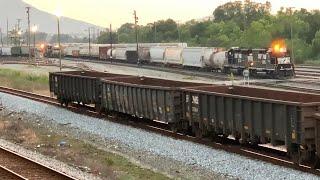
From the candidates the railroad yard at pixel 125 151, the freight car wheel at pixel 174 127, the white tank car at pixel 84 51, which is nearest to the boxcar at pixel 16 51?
the white tank car at pixel 84 51

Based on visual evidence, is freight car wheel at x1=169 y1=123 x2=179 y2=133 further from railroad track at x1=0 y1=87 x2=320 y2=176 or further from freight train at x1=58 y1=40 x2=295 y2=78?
freight train at x1=58 y1=40 x2=295 y2=78

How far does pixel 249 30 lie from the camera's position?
10188 centimetres

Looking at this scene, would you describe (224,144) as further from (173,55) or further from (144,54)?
Answer: (144,54)

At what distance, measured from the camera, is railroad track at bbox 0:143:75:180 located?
1485cm

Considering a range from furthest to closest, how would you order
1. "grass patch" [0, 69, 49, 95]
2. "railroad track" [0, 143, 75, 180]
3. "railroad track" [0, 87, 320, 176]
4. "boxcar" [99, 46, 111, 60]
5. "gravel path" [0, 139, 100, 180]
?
"boxcar" [99, 46, 111, 60] < "grass patch" [0, 69, 49, 95] < "railroad track" [0, 87, 320, 176] < "gravel path" [0, 139, 100, 180] < "railroad track" [0, 143, 75, 180]

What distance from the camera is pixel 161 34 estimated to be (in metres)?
153

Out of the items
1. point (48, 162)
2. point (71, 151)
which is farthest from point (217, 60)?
point (48, 162)

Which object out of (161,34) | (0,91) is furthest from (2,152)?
(161,34)

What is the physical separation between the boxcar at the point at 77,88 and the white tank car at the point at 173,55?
39680 mm

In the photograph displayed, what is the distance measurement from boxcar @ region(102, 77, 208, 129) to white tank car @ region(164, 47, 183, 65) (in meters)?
45.6

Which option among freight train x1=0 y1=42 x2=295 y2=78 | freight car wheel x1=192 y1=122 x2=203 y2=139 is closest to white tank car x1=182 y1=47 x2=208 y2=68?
freight train x1=0 y1=42 x2=295 y2=78

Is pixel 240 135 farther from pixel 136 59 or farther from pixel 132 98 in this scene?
pixel 136 59

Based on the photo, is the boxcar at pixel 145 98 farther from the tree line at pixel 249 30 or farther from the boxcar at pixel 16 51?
the boxcar at pixel 16 51

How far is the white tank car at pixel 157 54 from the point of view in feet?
265
